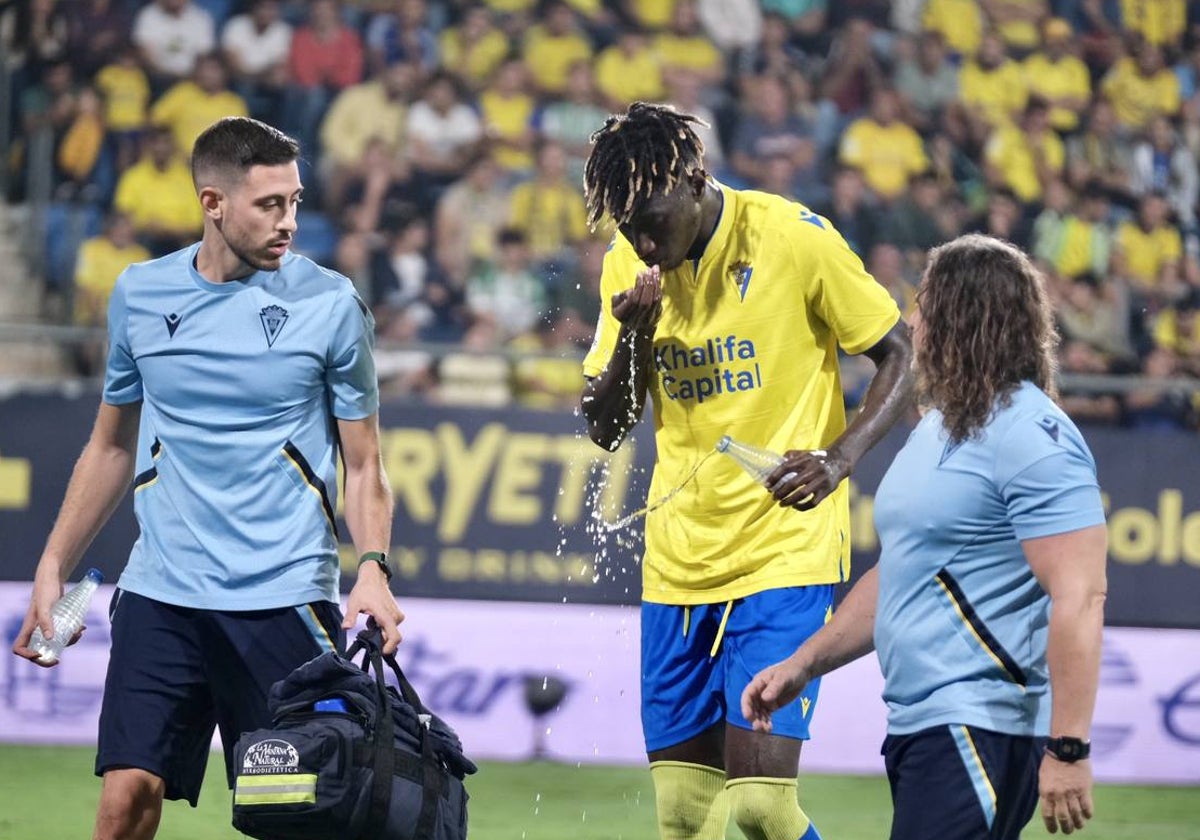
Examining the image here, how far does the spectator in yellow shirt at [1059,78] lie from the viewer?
13.0m

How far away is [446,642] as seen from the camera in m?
9.04

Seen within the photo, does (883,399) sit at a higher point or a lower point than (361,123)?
→ lower

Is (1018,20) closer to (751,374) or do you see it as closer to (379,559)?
(751,374)

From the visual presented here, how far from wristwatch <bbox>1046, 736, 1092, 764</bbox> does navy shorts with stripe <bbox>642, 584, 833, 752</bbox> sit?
5.02ft

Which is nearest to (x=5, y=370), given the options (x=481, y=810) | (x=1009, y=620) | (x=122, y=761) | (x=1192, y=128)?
(x=481, y=810)

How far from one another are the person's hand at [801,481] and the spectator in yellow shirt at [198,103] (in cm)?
785

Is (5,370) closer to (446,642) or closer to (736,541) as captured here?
(446,642)

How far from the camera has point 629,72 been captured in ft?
41.0

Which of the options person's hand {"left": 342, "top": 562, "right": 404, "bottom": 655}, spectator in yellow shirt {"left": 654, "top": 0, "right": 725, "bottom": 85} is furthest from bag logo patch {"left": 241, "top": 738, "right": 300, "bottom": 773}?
spectator in yellow shirt {"left": 654, "top": 0, "right": 725, "bottom": 85}

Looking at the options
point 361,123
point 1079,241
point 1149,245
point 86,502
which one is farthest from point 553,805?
point 1149,245

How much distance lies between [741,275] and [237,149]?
1376 millimetres

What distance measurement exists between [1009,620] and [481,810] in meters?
4.76

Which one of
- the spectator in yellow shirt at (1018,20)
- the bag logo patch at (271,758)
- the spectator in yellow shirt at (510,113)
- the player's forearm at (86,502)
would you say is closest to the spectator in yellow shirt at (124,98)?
the spectator in yellow shirt at (510,113)

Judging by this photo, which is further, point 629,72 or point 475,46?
point 629,72
